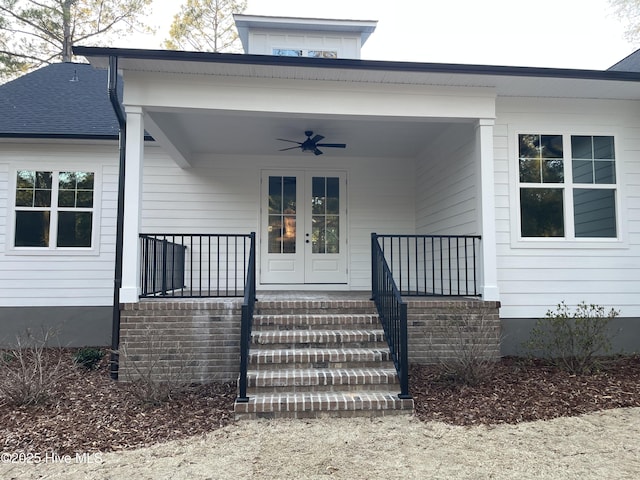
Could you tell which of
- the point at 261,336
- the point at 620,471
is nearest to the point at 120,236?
the point at 261,336

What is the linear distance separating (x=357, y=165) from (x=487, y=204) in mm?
3155

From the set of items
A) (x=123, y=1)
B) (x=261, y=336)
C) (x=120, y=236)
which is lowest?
(x=261, y=336)

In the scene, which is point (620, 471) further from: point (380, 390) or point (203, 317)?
point (203, 317)

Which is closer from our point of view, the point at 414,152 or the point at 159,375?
the point at 159,375

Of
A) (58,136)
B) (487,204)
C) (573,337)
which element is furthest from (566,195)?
(58,136)

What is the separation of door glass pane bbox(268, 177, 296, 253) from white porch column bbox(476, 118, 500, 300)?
3458 millimetres

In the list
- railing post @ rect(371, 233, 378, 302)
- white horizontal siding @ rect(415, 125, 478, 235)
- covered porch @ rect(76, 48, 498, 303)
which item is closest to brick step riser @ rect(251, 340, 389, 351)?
railing post @ rect(371, 233, 378, 302)

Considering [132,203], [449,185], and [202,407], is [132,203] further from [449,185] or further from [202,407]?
[449,185]

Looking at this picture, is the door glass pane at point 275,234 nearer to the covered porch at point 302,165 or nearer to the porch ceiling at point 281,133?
the covered porch at point 302,165

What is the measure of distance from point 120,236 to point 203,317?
131 cm

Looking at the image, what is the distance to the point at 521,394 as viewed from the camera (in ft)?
14.4

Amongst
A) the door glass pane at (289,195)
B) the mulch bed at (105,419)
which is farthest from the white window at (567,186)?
the mulch bed at (105,419)

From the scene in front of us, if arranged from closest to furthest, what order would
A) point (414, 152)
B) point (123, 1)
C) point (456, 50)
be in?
point (414, 152) < point (123, 1) < point (456, 50)

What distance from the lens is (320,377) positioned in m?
4.20
